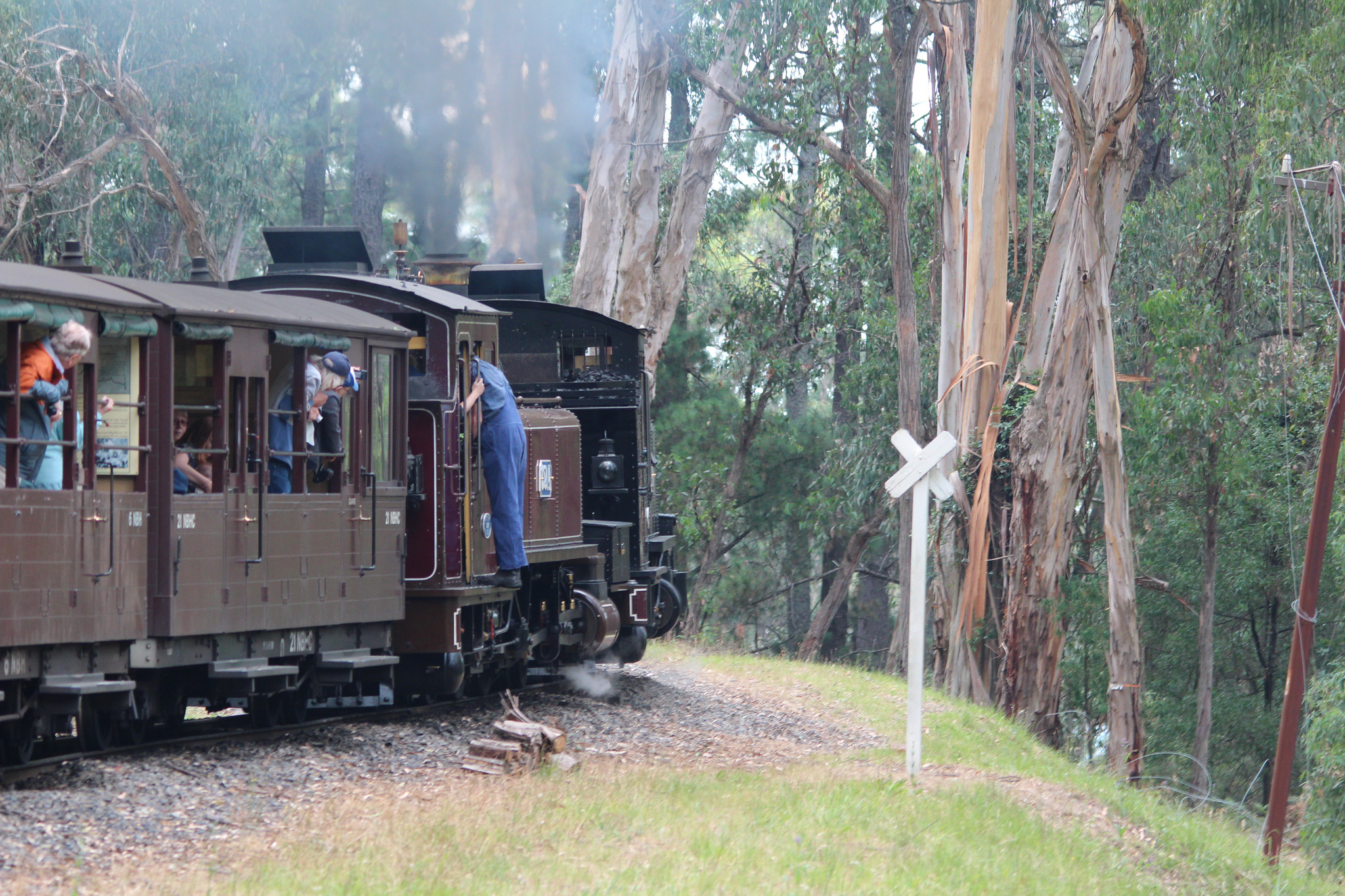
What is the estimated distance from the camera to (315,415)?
1007cm

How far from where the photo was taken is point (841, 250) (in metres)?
29.1

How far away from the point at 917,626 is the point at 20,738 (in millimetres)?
5588

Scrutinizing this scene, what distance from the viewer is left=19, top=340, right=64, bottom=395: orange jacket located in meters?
7.81

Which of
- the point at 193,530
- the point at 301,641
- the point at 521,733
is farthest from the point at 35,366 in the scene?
the point at 521,733

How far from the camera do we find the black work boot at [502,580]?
1155 cm

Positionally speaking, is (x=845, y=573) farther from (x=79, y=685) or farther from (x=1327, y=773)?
(x=79, y=685)

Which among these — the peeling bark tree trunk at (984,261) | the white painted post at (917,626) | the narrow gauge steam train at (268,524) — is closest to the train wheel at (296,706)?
the narrow gauge steam train at (268,524)

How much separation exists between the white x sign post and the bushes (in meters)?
9.80

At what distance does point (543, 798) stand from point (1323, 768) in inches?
512

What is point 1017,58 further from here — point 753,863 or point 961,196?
point 753,863

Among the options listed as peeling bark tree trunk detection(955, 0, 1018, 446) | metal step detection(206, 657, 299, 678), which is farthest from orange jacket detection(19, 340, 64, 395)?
peeling bark tree trunk detection(955, 0, 1018, 446)

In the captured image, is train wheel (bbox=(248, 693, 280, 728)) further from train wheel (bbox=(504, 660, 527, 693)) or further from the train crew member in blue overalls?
train wheel (bbox=(504, 660, 527, 693))

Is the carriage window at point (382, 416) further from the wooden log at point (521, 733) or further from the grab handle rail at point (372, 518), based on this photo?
the wooden log at point (521, 733)

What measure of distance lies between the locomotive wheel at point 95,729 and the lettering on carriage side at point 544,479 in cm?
436
